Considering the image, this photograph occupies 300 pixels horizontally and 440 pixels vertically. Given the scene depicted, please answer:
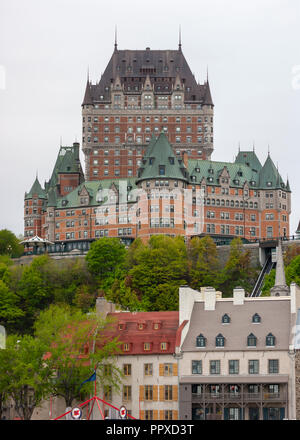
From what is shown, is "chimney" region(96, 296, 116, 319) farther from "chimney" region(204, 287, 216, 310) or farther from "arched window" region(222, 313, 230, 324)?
"arched window" region(222, 313, 230, 324)

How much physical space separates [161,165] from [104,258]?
28.7 m

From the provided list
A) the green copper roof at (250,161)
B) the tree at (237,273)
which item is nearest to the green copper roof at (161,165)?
the green copper roof at (250,161)

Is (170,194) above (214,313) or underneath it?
above

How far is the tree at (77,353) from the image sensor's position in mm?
79688

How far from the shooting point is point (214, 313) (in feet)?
280

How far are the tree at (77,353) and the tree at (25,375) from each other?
94 centimetres

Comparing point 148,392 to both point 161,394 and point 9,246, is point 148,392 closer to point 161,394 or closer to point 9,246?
point 161,394

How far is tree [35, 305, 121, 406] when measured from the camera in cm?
7969

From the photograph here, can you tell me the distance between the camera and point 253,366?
80.7 meters

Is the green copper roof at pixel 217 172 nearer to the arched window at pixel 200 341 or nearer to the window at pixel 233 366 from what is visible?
the arched window at pixel 200 341

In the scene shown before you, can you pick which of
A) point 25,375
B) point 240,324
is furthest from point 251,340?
point 25,375
